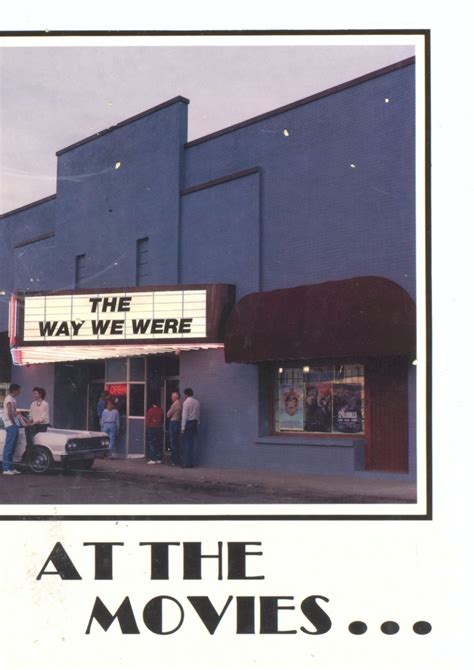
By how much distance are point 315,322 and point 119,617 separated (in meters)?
8.83

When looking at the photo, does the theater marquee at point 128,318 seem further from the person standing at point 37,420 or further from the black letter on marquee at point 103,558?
the black letter on marquee at point 103,558

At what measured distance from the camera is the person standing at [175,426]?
508 inches

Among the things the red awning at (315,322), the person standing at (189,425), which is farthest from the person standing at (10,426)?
the red awning at (315,322)

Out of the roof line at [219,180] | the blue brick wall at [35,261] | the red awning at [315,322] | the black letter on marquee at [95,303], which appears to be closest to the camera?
the red awning at [315,322]

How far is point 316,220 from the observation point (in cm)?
1216

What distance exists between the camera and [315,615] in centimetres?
302

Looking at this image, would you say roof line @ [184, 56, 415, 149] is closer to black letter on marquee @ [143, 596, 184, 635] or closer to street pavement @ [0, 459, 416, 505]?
street pavement @ [0, 459, 416, 505]

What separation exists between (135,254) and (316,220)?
4.28m

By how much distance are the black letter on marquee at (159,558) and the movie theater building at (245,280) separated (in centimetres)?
629

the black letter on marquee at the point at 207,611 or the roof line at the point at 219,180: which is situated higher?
the roof line at the point at 219,180

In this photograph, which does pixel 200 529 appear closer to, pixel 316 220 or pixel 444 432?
pixel 444 432

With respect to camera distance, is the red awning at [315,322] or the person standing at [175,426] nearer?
the red awning at [315,322]

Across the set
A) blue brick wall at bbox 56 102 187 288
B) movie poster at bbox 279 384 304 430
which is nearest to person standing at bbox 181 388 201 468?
movie poster at bbox 279 384 304 430
